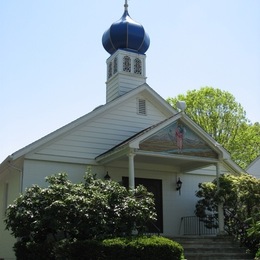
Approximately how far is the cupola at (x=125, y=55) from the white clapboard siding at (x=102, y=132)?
5.64 feet

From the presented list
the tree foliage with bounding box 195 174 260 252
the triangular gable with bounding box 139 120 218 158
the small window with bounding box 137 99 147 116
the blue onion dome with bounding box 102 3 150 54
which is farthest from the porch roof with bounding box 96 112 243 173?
the blue onion dome with bounding box 102 3 150 54

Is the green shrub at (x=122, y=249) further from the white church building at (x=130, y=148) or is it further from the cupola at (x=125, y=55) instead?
the cupola at (x=125, y=55)

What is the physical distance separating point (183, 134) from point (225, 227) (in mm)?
3999

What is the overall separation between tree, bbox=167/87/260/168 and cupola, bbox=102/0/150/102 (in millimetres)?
13652

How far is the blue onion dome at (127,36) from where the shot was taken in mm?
20719

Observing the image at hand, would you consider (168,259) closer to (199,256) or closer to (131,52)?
(199,256)

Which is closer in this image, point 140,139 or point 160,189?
point 140,139

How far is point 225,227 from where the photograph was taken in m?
16.9

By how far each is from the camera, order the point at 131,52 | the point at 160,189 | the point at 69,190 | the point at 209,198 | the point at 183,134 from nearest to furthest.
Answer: the point at 69,190 < the point at 183,134 < the point at 209,198 < the point at 160,189 < the point at 131,52

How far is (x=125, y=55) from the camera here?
67.4ft

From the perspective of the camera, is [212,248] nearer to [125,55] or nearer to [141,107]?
[141,107]

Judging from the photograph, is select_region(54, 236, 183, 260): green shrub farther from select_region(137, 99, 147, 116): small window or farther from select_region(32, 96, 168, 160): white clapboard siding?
select_region(137, 99, 147, 116): small window

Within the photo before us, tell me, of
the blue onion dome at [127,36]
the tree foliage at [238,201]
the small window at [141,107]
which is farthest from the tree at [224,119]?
the tree foliage at [238,201]

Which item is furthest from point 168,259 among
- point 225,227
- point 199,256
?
point 225,227
